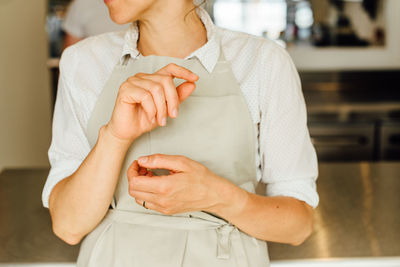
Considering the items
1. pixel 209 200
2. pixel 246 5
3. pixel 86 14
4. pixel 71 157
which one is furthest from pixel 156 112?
pixel 246 5

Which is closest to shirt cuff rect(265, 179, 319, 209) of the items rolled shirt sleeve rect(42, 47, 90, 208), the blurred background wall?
rolled shirt sleeve rect(42, 47, 90, 208)

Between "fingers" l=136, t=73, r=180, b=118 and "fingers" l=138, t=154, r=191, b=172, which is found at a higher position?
"fingers" l=136, t=73, r=180, b=118

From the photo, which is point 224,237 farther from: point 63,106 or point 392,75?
point 392,75

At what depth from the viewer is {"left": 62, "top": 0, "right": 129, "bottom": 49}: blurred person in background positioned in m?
2.37

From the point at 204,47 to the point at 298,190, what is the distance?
0.32 metres

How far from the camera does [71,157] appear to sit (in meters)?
0.94

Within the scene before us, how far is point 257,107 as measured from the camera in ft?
3.09

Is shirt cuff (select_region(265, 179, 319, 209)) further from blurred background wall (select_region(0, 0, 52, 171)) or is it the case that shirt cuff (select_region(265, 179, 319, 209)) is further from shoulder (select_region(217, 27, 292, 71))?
blurred background wall (select_region(0, 0, 52, 171))

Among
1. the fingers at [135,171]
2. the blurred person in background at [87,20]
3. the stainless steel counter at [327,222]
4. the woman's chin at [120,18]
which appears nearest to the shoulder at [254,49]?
the woman's chin at [120,18]

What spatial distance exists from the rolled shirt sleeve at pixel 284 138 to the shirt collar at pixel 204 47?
4.3 inches

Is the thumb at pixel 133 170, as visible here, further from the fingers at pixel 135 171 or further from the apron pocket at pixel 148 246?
the apron pocket at pixel 148 246

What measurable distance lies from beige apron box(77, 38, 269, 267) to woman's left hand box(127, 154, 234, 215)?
0.38 feet

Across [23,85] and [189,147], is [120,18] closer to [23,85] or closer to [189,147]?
[189,147]

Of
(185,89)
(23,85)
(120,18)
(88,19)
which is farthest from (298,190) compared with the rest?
(23,85)
